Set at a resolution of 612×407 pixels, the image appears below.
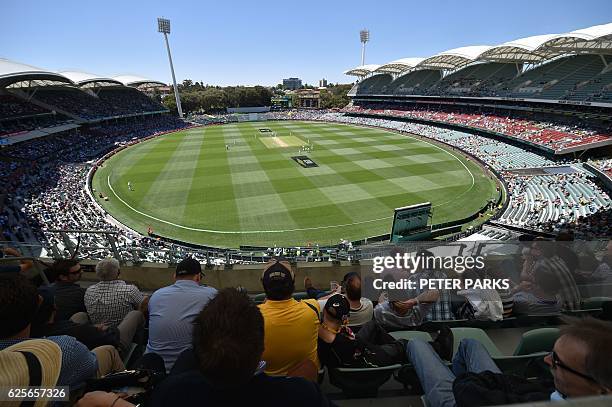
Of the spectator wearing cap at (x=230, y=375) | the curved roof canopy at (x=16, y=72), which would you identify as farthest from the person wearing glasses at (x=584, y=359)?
the curved roof canopy at (x=16, y=72)

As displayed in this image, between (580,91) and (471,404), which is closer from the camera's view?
(471,404)

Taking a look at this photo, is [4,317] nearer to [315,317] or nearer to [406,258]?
[315,317]

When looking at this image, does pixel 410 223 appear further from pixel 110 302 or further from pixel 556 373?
pixel 556 373

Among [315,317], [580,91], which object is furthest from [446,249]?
[580,91]

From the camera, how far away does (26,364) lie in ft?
5.66

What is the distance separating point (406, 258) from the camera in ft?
17.0

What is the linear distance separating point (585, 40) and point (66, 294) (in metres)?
49.3

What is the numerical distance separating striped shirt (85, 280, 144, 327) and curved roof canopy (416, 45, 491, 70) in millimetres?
61857

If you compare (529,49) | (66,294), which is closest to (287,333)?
(66,294)

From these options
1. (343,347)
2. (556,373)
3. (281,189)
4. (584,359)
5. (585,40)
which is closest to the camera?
(584,359)

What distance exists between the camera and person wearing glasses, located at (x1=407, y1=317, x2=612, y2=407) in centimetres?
166

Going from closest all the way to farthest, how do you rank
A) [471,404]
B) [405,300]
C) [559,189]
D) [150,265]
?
1. [471,404]
2. [405,300]
3. [150,265]
4. [559,189]

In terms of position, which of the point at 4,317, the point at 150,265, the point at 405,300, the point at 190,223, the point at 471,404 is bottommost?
the point at 190,223

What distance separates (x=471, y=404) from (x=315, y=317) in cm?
126
